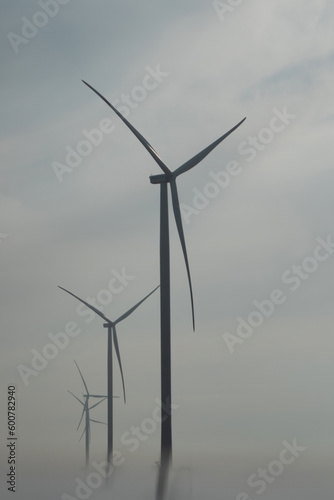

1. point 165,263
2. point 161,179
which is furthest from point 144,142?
point 165,263

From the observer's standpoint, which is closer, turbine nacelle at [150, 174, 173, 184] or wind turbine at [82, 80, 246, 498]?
wind turbine at [82, 80, 246, 498]

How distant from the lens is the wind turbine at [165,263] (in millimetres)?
38531

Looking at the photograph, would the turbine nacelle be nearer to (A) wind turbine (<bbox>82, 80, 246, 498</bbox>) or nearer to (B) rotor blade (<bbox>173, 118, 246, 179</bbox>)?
(A) wind turbine (<bbox>82, 80, 246, 498</bbox>)

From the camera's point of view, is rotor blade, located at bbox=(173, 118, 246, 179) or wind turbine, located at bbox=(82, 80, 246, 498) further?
rotor blade, located at bbox=(173, 118, 246, 179)

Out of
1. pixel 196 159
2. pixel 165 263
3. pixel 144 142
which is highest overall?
pixel 144 142

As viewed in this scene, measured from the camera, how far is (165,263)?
41.4 metres

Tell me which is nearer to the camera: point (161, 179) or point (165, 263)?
point (165, 263)

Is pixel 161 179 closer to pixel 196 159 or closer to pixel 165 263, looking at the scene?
pixel 196 159

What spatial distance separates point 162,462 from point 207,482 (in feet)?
19.8

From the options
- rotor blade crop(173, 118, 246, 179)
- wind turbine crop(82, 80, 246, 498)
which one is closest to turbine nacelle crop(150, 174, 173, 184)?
wind turbine crop(82, 80, 246, 498)

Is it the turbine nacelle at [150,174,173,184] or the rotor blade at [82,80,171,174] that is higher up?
the rotor blade at [82,80,171,174]

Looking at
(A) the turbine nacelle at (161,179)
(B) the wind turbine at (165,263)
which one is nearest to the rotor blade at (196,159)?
(B) the wind turbine at (165,263)

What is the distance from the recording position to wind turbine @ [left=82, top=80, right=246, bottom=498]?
3853 centimetres

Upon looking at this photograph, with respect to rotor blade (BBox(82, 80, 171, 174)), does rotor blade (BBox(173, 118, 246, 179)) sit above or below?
below
